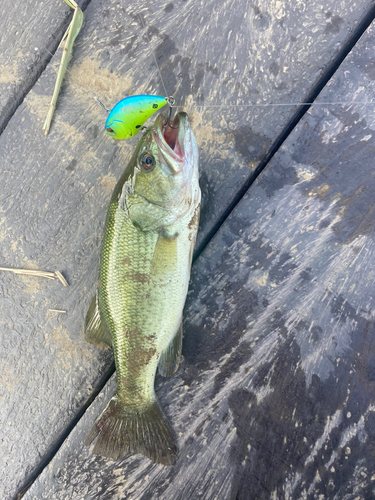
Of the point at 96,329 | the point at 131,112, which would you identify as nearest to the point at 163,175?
the point at 131,112

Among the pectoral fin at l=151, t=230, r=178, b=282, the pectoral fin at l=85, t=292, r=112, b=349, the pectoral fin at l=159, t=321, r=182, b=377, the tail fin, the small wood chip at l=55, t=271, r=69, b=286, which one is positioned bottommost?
the tail fin

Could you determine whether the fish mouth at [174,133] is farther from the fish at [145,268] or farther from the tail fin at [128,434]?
the tail fin at [128,434]

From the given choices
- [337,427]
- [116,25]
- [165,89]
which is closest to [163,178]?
[165,89]

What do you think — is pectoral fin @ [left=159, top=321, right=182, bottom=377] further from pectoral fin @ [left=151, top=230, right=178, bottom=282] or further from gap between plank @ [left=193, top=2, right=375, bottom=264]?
gap between plank @ [left=193, top=2, right=375, bottom=264]

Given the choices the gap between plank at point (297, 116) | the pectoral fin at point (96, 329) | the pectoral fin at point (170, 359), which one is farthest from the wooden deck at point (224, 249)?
the pectoral fin at point (96, 329)

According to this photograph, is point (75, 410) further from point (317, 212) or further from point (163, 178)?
point (317, 212)

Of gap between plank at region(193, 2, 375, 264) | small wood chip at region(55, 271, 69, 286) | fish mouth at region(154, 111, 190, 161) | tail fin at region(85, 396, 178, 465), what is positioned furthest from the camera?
small wood chip at region(55, 271, 69, 286)

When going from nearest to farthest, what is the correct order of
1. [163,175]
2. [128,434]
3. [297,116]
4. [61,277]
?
[163,175], [128,434], [297,116], [61,277]

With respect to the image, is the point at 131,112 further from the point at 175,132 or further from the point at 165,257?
the point at 165,257

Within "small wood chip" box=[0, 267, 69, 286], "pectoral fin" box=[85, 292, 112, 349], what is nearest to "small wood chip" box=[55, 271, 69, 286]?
"small wood chip" box=[0, 267, 69, 286]
